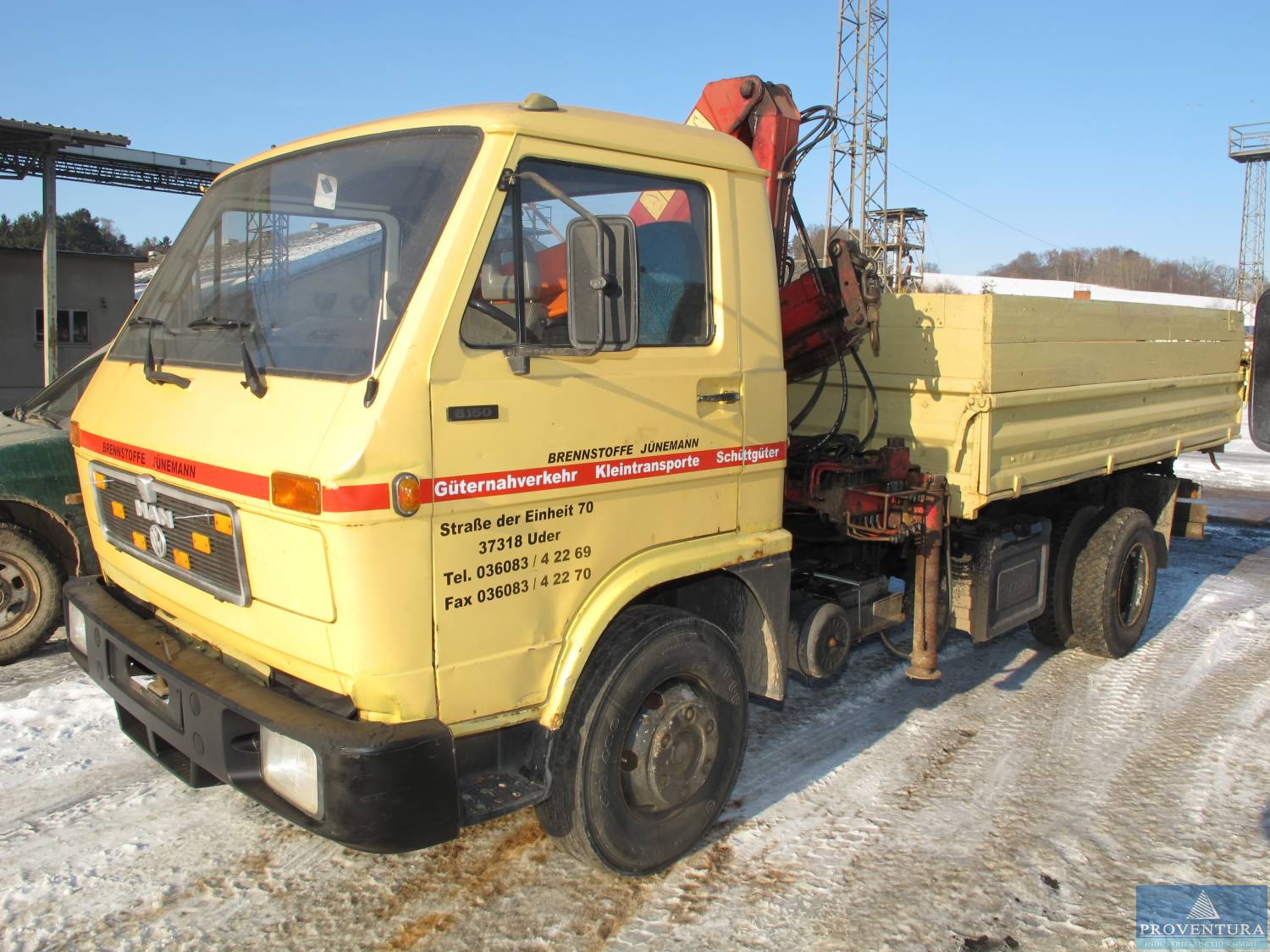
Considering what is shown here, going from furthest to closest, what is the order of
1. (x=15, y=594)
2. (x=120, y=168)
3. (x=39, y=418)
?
(x=120, y=168) < (x=39, y=418) < (x=15, y=594)

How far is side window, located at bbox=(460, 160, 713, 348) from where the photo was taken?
2.86 m

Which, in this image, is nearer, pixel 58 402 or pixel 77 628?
pixel 77 628

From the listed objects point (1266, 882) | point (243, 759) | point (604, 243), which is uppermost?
point (604, 243)

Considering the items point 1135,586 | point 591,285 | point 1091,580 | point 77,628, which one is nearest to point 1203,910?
point 1091,580

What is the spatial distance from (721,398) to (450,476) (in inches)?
45.1

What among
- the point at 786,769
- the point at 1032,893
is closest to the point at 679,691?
the point at 786,769

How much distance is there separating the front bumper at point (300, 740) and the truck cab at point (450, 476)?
10 mm

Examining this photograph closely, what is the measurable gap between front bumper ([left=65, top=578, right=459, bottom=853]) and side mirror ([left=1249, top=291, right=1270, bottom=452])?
2.54 m

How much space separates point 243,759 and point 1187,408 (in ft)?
20.2

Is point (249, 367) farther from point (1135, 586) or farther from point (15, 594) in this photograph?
point (1135, 586)

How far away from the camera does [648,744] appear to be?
3.38 m

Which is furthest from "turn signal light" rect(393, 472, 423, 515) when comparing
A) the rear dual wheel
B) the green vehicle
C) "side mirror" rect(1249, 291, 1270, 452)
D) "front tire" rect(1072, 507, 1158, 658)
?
"front tire" rect(1072, 507, 1158, 658)

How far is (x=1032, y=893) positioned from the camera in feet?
11.4

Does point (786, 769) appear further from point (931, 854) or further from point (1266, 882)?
point (1266, 882)
